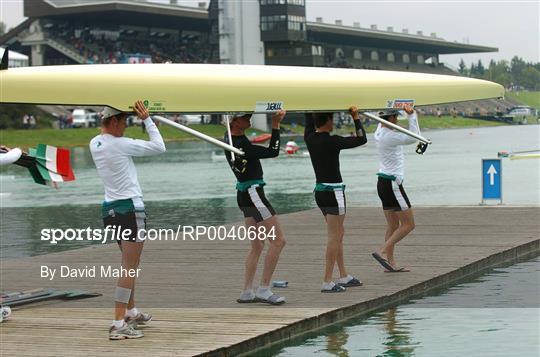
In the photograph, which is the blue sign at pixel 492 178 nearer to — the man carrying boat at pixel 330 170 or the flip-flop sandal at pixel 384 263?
the flip-flop sandal at pixel 384 263

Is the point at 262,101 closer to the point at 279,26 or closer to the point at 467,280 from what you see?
the point at 467,280

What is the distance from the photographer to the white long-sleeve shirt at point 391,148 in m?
11.6

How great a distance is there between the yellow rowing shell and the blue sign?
6.45 m

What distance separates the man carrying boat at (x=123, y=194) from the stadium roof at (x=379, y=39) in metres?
114

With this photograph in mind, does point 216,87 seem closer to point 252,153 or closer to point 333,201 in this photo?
point 252,153

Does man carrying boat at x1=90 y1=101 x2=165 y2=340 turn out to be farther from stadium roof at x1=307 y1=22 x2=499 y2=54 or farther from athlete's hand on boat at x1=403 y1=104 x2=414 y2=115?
stadium roof at x1=307 y1=22 x2=499 y2=54

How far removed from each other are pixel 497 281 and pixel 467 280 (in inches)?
13.1

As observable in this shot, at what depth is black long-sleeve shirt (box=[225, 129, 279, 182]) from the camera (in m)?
9.65

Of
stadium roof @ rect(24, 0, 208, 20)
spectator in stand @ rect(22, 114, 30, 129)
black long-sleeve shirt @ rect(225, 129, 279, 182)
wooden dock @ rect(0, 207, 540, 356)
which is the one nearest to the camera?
wooden dock @ rect(0, 207, 540, 356)

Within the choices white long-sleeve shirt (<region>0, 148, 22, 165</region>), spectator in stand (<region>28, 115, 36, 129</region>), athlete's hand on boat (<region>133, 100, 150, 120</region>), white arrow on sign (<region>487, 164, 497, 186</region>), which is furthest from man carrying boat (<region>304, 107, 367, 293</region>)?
spectator in stand (<region>28, 115, 36, 129</region>)

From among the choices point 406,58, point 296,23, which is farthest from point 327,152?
point 406,58

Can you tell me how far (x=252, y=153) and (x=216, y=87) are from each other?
1.74 m

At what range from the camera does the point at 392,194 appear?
11781 mm

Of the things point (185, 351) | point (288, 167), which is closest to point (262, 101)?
point (185, 351)
